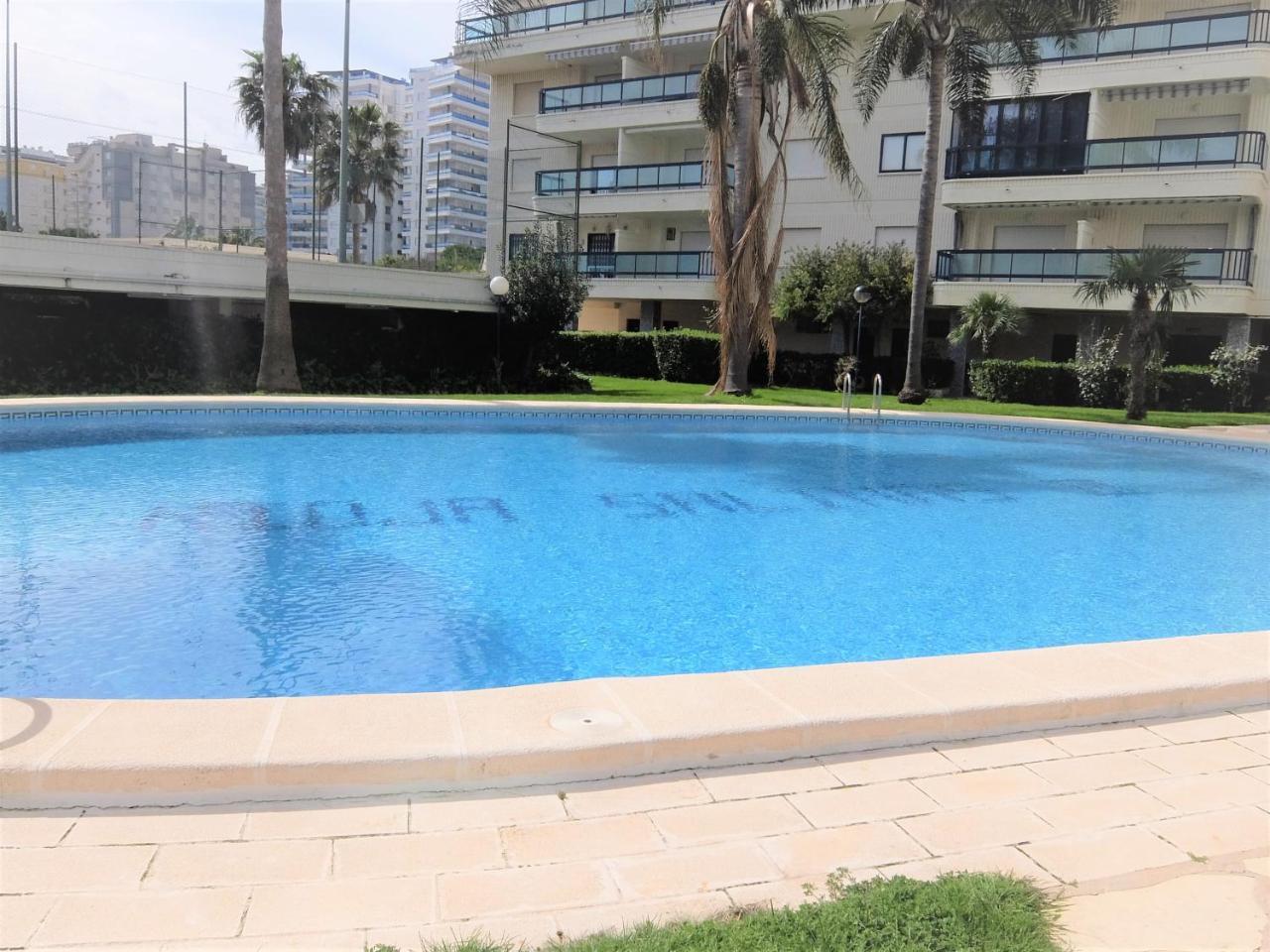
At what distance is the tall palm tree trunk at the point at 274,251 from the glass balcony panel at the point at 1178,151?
21.3 m

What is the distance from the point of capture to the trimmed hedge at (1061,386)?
83.1 feet

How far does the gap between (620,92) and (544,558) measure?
95.3 feet

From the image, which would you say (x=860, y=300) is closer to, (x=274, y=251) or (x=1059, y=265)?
(x=1059, y=265)

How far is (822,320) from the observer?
29266 millimetres

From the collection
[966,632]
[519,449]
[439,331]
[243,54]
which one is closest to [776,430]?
[519,449]

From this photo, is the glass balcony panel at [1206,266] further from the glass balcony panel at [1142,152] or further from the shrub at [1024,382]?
the shrub at [1024,382]

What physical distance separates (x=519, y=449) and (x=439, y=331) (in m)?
9.90

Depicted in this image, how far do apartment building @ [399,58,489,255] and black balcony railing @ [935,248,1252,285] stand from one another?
10321cm

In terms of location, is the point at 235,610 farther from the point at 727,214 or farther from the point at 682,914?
the point at 727,214

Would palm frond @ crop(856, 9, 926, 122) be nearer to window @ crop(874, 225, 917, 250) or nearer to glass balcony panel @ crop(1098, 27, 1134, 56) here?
glass balcony panel @ crop(1098, 27, 1134, 56)

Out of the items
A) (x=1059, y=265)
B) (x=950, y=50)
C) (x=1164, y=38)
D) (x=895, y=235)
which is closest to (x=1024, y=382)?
(x=1059, y=265)

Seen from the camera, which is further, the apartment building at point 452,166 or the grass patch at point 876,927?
the apartment building at point 452,166

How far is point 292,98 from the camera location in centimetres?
4519

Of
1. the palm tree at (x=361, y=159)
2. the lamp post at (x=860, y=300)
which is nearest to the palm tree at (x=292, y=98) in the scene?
the palm tree at (x=361, y=159)
